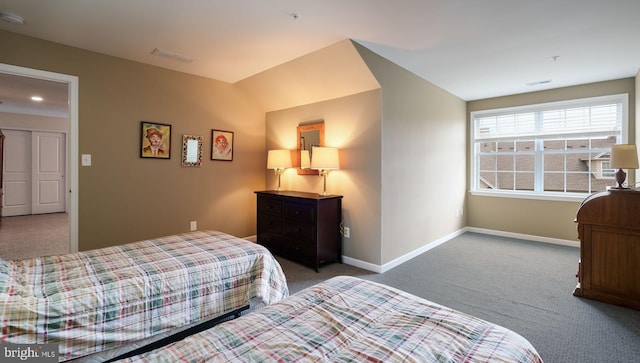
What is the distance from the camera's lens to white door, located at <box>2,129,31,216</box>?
646 centimetres

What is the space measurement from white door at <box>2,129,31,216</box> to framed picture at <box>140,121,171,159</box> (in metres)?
5.49

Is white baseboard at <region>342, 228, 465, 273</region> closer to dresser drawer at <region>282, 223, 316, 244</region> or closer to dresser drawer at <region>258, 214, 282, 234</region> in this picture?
dresser drawer at <region>282, 223, 316, 244</region>

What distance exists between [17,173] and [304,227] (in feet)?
24.0

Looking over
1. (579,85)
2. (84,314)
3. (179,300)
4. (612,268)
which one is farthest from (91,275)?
(579,85)

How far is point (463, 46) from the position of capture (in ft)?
9.84

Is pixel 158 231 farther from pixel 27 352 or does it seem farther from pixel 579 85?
pixel 579 85

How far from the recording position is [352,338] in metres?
1.04

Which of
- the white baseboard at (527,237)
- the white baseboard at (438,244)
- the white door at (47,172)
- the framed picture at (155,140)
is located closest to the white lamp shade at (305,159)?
the white baseboard at (438,244)

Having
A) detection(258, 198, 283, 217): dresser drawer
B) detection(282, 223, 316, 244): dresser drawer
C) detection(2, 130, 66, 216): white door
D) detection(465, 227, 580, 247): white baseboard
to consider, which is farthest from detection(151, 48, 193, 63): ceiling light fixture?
detection(2, 130, 66, 216): white door

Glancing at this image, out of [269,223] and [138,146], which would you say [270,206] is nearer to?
[269,223]

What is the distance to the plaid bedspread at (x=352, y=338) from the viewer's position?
0.93 meters

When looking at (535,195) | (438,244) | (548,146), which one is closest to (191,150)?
(438,244)

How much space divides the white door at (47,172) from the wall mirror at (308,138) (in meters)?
6.56

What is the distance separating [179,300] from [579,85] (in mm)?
5732
